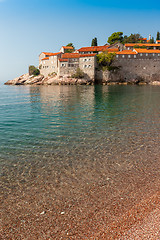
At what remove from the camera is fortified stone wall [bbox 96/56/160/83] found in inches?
3169

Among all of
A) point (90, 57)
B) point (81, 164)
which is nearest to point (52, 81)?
point (90, 57)

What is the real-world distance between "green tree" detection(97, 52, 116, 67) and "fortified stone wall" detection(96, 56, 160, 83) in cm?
347

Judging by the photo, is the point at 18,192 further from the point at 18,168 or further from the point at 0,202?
the point at 18,168

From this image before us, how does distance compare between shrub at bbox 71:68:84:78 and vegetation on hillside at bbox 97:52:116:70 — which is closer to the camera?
vegetation on hillside at bbox 97:52:116:70

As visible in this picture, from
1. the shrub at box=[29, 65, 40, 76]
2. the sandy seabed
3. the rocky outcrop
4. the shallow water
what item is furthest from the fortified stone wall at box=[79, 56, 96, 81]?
the sandy seabed

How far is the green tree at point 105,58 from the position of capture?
75.7 metres

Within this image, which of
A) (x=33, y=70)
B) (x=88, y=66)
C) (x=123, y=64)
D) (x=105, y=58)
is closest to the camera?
(x=105, y=58)

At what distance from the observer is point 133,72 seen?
81.9 meters

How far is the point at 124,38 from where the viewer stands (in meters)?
112

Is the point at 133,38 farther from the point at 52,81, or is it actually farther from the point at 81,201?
the point at 81,201

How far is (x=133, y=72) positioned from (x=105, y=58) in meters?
16.2

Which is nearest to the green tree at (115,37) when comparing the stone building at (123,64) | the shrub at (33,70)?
the stone building at (123,64)

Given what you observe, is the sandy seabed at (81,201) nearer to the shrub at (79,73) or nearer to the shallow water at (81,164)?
the shallow water at (81,164)

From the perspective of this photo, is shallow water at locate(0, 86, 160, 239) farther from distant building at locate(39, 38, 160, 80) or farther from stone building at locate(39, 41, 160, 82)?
stone building at locate(39, 41, 160, 82)
